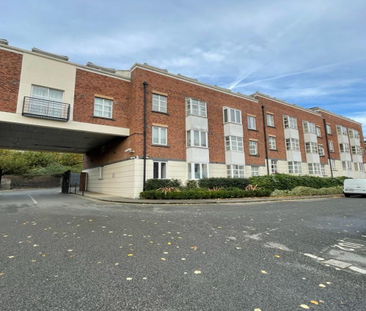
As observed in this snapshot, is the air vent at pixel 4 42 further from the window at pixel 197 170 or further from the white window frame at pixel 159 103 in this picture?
the window at pixel 197 170

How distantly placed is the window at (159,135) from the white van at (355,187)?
1684 centimetres

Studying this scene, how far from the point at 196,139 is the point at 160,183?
5.30m

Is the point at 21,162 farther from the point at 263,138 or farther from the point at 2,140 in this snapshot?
the point at 263,138

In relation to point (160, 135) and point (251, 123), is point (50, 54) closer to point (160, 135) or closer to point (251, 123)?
point (160, 135)

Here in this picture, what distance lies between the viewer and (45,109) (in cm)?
1436

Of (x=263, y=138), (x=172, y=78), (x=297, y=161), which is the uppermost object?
(x=172, y=78)

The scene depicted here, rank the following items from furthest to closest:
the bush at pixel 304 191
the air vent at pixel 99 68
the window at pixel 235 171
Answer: the window at pixel 235 171, the bush at pixel 304 191, the air vent at pixel 99 68

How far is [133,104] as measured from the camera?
17.3 meters

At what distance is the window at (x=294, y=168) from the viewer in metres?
26.1

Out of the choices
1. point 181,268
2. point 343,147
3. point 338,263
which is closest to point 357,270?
point 338,263

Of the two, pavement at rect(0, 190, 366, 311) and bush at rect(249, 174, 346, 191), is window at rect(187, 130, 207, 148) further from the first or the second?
pavement at rect(0, 190, 366, 311)

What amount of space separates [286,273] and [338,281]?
67 cm

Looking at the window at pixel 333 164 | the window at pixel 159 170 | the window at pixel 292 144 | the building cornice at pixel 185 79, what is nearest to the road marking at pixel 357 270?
the window at pixel 159 170

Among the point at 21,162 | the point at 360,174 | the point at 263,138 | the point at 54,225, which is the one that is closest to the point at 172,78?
the point at 263,138
